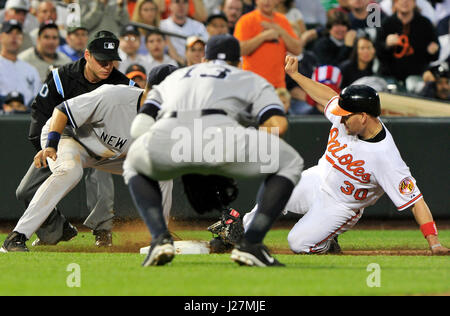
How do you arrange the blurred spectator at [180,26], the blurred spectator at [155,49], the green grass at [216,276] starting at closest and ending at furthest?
the green grass at [216,276]
the blurred spectator at [155,49]
the blurred spectator at [180,26]

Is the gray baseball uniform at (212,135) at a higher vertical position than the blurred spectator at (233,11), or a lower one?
higher

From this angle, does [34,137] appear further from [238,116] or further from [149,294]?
[149,294]

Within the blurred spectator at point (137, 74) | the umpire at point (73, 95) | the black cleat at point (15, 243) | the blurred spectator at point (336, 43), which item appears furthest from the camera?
the blurred spectator at point (336, 43)

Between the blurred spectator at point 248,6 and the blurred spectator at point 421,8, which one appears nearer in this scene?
the blurred spectator at point 248,6

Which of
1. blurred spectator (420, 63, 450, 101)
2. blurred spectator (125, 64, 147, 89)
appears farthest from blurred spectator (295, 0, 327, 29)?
blurred spectator (125, 64, 147, 89)

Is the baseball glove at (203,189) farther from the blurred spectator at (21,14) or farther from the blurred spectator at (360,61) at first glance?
the blurred spectator at (21,14)

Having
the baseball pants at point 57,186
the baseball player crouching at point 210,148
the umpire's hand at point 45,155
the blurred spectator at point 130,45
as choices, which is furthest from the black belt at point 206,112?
the blurred spectator at point 130,45
